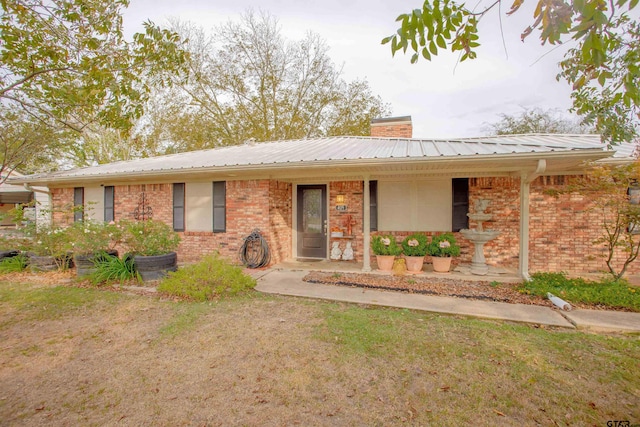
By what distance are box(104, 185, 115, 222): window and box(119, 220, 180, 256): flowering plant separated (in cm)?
361

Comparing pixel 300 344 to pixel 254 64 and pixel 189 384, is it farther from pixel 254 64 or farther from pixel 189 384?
pixel 254 64

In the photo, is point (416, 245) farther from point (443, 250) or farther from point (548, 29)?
point (548, 29)

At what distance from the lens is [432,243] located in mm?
6516

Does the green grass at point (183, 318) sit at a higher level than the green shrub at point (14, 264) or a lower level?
lower

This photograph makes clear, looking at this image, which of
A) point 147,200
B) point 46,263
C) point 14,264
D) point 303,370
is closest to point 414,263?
point 303,370

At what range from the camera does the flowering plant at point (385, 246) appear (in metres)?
6.61

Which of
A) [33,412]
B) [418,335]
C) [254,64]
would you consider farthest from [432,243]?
[254,64]

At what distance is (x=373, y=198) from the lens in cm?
752

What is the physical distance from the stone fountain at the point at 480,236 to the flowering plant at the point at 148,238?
6121 millimetres

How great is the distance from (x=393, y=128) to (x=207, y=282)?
7.84m

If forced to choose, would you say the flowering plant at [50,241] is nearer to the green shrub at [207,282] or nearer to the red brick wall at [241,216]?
the red brick wall at [241,216]

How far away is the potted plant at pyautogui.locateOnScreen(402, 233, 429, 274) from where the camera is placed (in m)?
6.48

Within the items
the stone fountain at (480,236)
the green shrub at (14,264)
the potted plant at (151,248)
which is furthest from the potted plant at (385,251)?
the green shrub at (14,264)

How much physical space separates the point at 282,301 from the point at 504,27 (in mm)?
4164
